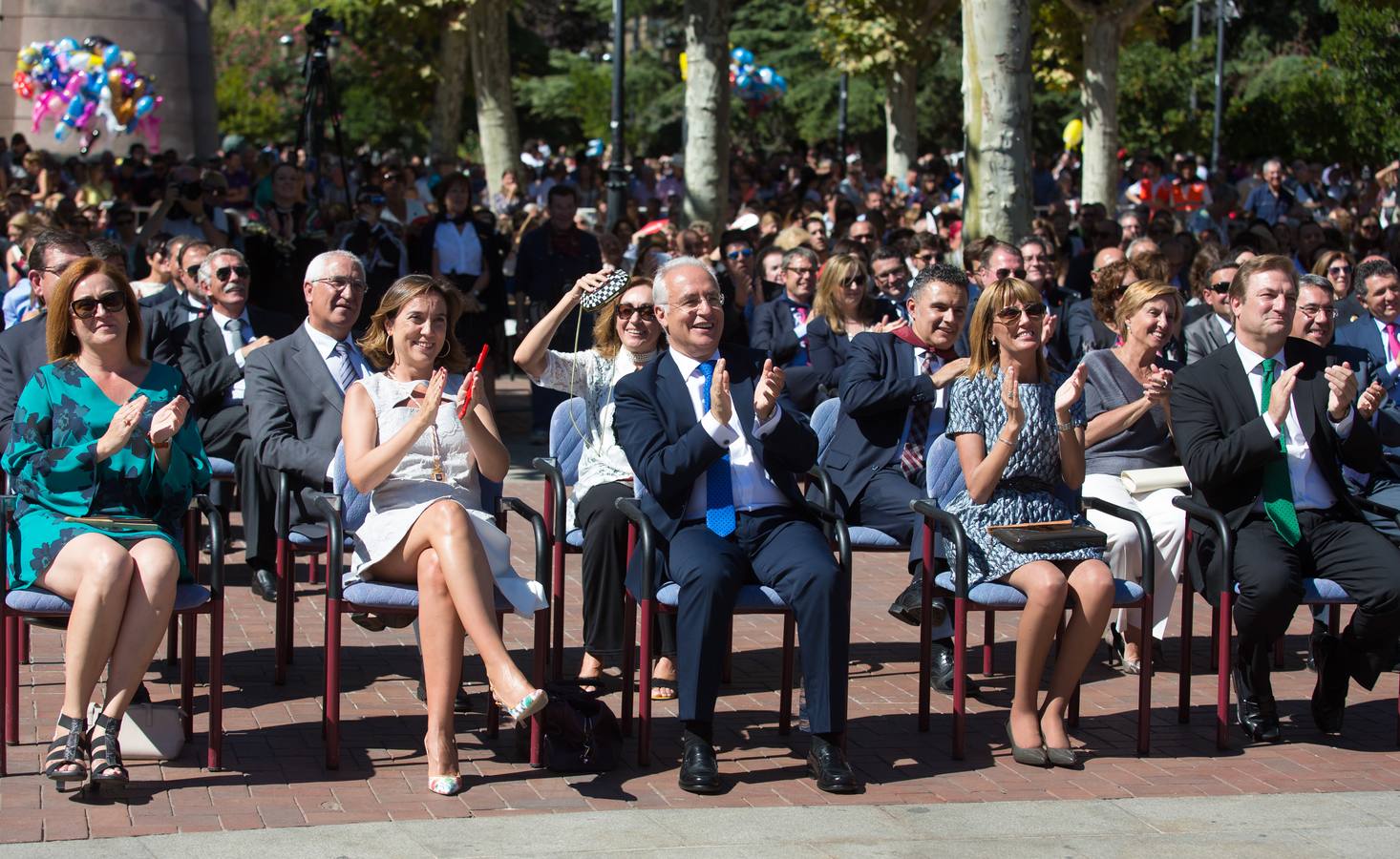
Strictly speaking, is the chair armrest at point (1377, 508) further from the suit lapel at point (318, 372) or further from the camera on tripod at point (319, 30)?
the camera on tripod at point (319, 30)

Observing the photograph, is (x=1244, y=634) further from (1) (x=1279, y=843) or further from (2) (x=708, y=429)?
(2) (x=708, y=429)

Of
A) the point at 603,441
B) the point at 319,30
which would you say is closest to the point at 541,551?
the point at 603,441

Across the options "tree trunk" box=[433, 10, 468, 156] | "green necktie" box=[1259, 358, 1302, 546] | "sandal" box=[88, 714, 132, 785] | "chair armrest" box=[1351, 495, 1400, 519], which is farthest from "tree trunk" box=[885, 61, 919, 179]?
"sandal" box=[88, 714, 132, 785]

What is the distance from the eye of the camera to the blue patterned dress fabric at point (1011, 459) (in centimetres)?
620

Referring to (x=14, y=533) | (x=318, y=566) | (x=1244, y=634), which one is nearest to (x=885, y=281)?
(x=318, y=566)

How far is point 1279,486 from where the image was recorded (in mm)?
6426

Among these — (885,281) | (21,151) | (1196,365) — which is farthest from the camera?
(21,151)

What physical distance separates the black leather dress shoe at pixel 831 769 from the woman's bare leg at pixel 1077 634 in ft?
2.52

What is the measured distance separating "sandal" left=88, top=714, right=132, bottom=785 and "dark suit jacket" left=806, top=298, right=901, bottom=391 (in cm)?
455

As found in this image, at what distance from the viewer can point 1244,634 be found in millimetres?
6262

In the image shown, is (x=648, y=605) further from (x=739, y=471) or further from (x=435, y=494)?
(x=435, y=494)

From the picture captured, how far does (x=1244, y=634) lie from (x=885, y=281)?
14.1 ft

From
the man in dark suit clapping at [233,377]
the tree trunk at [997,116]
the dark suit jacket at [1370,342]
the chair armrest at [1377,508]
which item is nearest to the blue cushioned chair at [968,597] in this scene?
the chair armrest at [1377,508]

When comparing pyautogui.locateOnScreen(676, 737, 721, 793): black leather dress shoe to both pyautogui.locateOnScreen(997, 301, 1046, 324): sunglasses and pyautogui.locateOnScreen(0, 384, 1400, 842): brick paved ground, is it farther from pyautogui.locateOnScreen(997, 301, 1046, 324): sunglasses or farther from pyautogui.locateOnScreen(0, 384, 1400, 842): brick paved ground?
pyautogui.locateOnScreen(997, 301, 1046, 324): sunglasses
